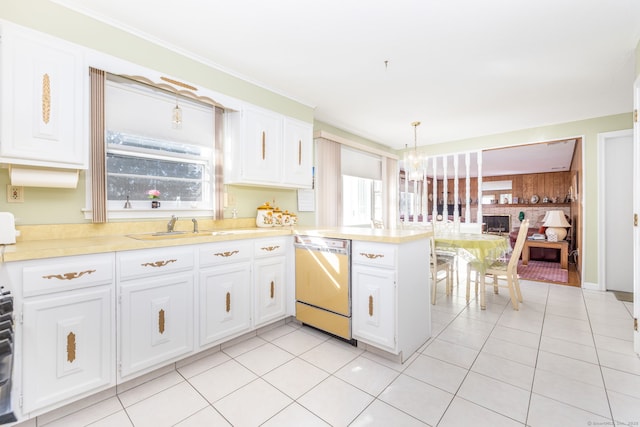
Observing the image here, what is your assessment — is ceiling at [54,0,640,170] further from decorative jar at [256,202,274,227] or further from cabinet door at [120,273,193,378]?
cabinet door at [120,273,193,378]

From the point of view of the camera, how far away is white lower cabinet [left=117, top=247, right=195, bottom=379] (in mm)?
1790

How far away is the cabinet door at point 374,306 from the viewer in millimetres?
2129

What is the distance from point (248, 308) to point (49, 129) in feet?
6.05

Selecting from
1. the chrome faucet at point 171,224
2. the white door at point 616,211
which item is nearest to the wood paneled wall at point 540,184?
the white door at point 616,211

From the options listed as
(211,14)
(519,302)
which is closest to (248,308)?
(211,14)

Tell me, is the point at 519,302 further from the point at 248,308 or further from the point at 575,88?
the point at 248,308

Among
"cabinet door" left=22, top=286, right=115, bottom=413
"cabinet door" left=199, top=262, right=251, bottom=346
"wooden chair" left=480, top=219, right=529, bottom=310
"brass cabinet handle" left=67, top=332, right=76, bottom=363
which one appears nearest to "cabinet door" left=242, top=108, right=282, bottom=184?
"cabinet door" left=199, top=262, right=251, bottom=346

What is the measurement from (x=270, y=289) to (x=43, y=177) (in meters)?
1.80

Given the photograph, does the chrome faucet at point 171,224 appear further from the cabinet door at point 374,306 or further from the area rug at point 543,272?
the area rug at point 543,272

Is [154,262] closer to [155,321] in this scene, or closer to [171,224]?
[155,321]

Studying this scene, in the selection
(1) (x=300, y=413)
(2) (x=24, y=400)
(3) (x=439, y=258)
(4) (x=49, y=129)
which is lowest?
(1) (x=300, y=413)

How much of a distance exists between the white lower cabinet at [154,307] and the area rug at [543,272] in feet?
17.0

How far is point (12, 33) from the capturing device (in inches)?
66.4

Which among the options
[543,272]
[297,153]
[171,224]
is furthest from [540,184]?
[171,224]
